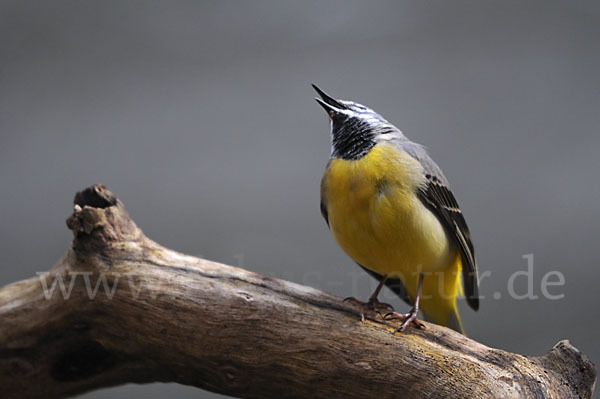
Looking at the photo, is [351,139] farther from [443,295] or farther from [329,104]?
[443,295]

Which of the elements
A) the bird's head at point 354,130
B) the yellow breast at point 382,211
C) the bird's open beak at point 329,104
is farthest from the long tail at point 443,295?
the bird's open beak at point 329,104

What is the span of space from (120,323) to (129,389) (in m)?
2.45

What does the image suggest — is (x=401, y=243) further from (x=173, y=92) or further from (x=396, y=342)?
(x=173, y=92)

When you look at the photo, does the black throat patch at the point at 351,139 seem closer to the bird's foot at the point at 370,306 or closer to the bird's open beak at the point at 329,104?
the bird's open beak at the point at 329,104

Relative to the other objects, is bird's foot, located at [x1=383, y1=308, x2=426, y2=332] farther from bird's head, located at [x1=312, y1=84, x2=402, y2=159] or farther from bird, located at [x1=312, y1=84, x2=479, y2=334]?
bird's head, located at [x1=312, y1=84, x2=402, y2=159]

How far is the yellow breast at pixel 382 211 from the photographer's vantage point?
8.39ft

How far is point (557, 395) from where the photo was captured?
2.22m

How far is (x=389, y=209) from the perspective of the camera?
2541mm

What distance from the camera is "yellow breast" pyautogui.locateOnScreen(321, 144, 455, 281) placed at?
101 inches

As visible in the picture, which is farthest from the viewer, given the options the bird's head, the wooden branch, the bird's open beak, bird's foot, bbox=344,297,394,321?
the bird's open beak

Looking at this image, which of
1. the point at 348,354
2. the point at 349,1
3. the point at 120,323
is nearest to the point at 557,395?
the point at 348,354

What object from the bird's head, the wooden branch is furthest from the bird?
the wooden branch

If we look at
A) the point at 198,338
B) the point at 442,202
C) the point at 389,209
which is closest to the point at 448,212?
the point at 442,202

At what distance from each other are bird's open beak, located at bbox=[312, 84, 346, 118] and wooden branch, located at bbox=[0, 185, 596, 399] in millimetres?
947
